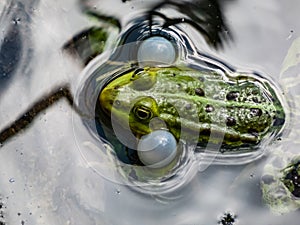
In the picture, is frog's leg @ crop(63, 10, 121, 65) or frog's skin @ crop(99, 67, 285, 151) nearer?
frog's skin @ crop(99, 67, 285, 151)

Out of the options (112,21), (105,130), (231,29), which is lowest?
(105,130)

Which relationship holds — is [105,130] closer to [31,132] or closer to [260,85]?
[31,132]

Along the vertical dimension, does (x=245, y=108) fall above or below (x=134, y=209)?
above

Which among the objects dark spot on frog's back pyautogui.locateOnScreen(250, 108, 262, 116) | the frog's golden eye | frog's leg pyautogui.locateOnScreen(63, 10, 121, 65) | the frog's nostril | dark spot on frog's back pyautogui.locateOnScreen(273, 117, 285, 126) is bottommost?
dark spot on frog's back pyautogui.locateOnScreen(273, 117, 285, 126)

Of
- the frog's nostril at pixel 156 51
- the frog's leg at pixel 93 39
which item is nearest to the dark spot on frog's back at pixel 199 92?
the frog's nostril at pixel 156 51

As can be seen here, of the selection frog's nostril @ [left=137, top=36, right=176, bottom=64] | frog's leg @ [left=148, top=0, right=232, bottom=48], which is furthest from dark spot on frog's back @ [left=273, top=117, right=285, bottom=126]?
frog's nostril @ [left=137, top=36, right=176, bottom=64]

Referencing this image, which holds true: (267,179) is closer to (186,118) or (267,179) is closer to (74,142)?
(186,118)

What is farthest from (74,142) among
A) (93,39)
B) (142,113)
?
(93,39)

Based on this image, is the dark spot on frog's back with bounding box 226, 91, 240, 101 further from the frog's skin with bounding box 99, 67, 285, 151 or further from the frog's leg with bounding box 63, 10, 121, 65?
the frog's leg with bounding box 63, 10, 121, 65

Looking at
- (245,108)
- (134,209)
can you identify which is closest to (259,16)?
(245,108)
